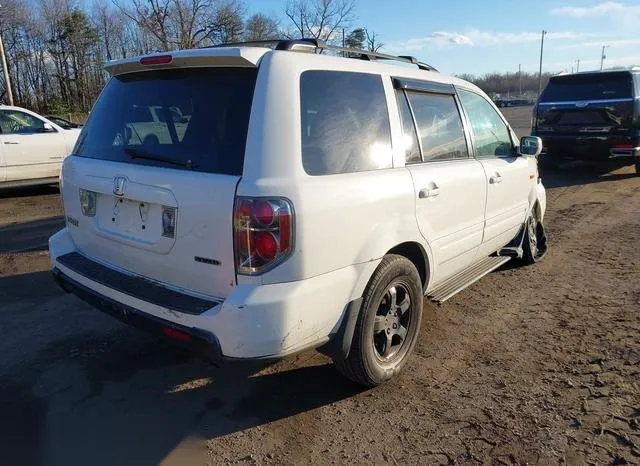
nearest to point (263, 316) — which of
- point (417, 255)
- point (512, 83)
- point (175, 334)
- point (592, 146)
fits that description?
point (175, 334)

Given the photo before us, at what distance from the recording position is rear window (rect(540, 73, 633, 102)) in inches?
412

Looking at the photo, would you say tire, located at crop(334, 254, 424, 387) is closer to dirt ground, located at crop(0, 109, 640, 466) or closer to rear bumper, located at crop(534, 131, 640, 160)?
dirt ground, located at crop(0, 109, 640, 466)

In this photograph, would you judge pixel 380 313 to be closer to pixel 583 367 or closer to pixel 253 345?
pixel 253 345

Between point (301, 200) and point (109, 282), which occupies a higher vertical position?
point (301, 200)

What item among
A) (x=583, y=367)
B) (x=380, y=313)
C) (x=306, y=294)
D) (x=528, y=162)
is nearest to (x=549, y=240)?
(x=528, y=162)

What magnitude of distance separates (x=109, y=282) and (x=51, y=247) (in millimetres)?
871

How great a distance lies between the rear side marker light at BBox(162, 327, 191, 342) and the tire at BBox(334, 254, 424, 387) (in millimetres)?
899

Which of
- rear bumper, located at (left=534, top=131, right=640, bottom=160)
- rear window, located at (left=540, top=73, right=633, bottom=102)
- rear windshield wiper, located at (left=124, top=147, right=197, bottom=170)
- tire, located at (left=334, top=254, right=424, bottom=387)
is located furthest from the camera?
rear window, located at (left=540, top=73, right=633, bottom=102)

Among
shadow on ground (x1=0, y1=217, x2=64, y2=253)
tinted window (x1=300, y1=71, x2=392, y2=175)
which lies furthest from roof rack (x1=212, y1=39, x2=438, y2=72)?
shadow on ground (x1=0, y1=217, x2=64, y2=253)

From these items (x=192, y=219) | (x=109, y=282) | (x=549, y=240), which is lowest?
(x=549, y=240)

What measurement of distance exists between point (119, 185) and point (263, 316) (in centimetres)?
118

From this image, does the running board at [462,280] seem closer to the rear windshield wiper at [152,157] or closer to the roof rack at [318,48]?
the roof rack at [318,48]

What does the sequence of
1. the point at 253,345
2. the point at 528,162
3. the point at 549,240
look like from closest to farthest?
1. the point at 253,345
2. the point at 528,162
3. the point at 549,240

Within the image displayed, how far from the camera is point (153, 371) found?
3504 mm
